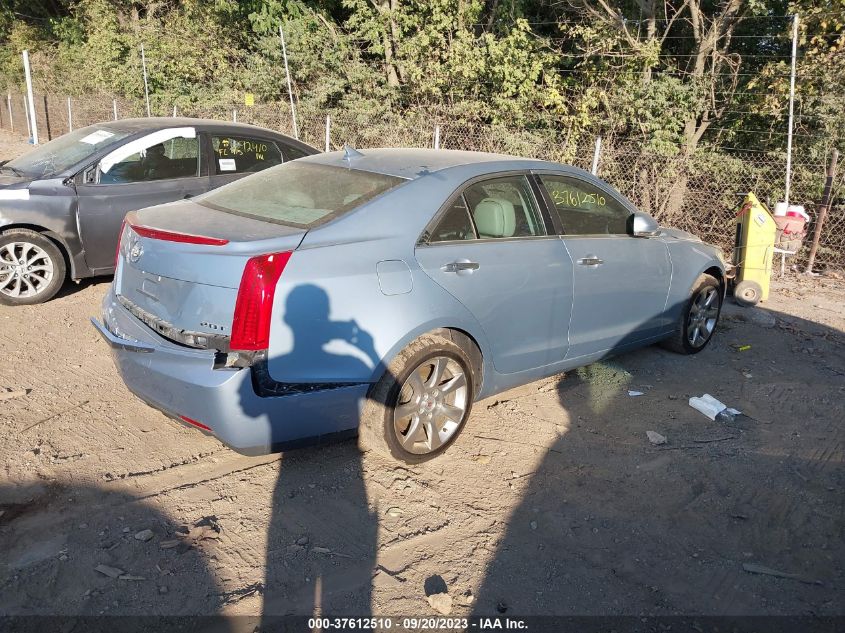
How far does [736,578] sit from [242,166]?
587 cm

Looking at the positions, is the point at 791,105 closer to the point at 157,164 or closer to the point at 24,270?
the point at 157,164

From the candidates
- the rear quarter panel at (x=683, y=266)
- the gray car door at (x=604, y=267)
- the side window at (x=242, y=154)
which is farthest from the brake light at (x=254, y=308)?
the side window at (x=242, y=154)

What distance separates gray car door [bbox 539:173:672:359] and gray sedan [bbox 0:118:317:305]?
12.5ft

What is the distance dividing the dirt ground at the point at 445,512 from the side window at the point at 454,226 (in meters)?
1.24

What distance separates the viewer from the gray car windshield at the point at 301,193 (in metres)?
3.87

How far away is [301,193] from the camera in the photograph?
13.7 feet

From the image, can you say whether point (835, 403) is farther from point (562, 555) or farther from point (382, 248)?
point (382, 248)

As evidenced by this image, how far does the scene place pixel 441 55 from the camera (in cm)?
1424

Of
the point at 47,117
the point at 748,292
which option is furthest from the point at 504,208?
the point at 47,117

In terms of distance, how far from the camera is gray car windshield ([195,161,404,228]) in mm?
3869

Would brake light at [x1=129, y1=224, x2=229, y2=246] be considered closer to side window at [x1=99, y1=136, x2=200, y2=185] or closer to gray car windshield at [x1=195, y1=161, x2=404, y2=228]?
gray car windshield at [x1=195, y1=161, x2=404, y2=228]

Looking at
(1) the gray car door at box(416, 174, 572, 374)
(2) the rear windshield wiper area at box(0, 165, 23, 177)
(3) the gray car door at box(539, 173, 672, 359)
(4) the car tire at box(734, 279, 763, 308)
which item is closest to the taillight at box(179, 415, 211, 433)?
(1) the gray car door at box(416, 174, 572, 374)

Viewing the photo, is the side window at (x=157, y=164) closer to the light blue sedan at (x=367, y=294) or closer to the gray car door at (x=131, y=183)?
the gray car door at (x=131, y=183)

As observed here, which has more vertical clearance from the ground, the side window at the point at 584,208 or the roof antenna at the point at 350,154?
the roof antenna at the point at 350,154
